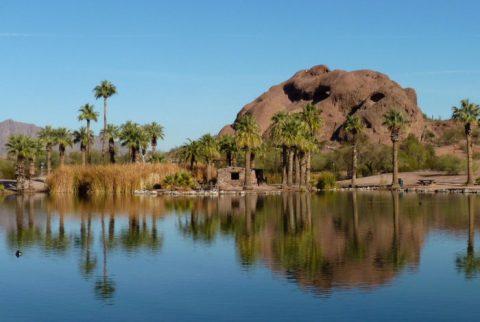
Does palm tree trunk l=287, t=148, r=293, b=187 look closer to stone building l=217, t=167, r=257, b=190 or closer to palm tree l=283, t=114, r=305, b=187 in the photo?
palm tree l=283, t=114, r=305, b=187

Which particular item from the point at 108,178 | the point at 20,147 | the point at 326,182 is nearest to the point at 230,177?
the point at 326,182

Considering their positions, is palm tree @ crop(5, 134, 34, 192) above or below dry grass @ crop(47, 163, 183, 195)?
above

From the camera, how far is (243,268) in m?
29.9

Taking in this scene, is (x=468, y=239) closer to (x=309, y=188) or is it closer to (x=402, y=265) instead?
(x=402, y=265)

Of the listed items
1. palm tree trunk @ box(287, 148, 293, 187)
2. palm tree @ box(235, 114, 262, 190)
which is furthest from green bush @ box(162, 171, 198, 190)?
palm tree trunk @ box(287, 148, 293, 187)

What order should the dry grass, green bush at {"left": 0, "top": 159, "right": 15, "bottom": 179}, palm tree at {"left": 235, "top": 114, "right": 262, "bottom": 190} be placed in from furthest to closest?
1. green bush at {"left": 0, "top": 159, "right": 15, "bottom": 179}
2. palm tree at {"left": 235, "top": 114, "right": 262, "bottom": 190}
3. the dry grass

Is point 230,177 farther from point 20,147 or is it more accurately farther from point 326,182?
point 20,147

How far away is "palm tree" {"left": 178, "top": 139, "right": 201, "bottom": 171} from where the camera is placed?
10078 cm

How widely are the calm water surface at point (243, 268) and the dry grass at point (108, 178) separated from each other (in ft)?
129

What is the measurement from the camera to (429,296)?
23.6 meters

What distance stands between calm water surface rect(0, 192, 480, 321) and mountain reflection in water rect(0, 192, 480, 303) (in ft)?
0.27

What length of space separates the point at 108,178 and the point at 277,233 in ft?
179

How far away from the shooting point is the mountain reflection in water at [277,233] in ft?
93.9

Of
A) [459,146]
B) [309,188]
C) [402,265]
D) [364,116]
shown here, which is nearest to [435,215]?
[402,265]
